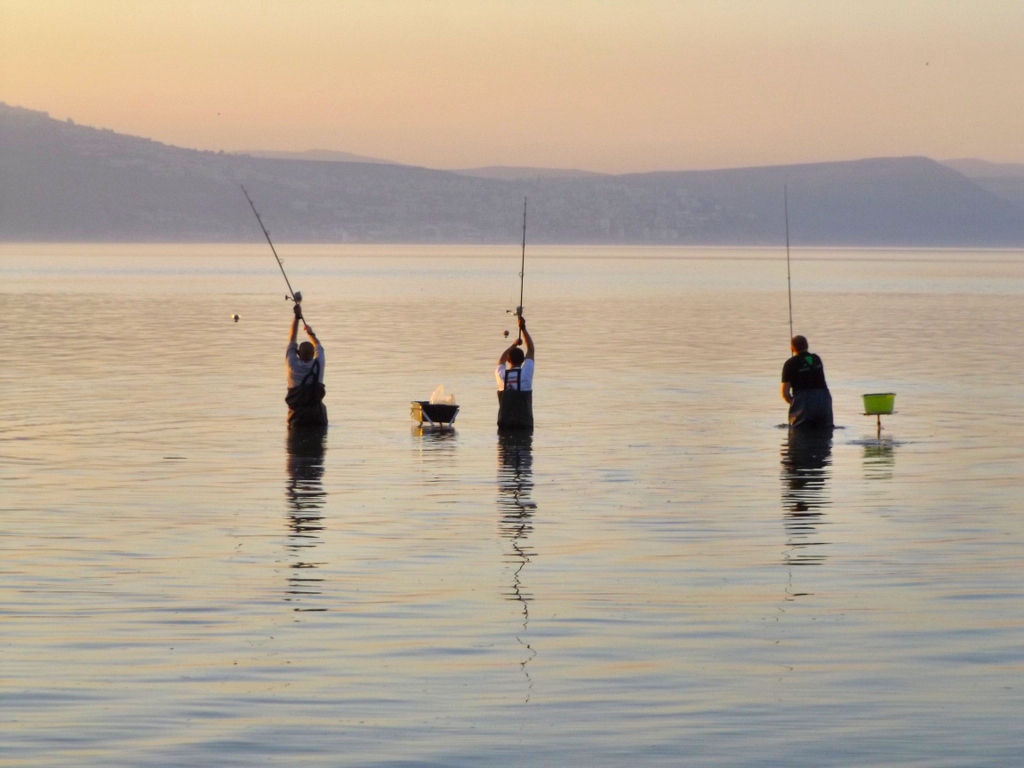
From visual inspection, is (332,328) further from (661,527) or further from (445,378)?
(661,527)

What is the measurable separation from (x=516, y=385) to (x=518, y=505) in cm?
470

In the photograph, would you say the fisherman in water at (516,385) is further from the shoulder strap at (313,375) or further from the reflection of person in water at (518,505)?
the shoulder strap at (313,375)

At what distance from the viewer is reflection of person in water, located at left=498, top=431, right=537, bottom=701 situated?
438 inches

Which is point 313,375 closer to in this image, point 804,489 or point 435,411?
point 435,411

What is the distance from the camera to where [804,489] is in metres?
16.7

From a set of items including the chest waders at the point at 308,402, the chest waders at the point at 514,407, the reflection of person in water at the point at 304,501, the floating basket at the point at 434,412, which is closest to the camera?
the reflection of person in water at the point at 304,501

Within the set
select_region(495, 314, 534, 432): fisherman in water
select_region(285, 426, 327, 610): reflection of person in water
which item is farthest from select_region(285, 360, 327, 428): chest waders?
select_region(495, 314, 534, 432): fisherman in water

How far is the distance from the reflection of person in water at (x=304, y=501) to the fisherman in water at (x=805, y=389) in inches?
218

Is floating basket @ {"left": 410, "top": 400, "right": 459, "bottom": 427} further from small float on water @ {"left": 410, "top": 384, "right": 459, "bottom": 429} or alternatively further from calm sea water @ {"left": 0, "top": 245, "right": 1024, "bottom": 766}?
calm sea water @ {"left": 0, "top": 245, "right": 1024, "bottom": 766}

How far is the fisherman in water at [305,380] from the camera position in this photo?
19.3 meters

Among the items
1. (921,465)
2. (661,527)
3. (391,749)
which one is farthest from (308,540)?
(921,465)

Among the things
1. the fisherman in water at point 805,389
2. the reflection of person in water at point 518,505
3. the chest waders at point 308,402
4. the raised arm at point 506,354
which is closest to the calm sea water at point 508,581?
the reflection of person in water at point 518,505

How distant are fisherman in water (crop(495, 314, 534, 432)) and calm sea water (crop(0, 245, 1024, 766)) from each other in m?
0.39

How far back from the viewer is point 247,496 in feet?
52.4
